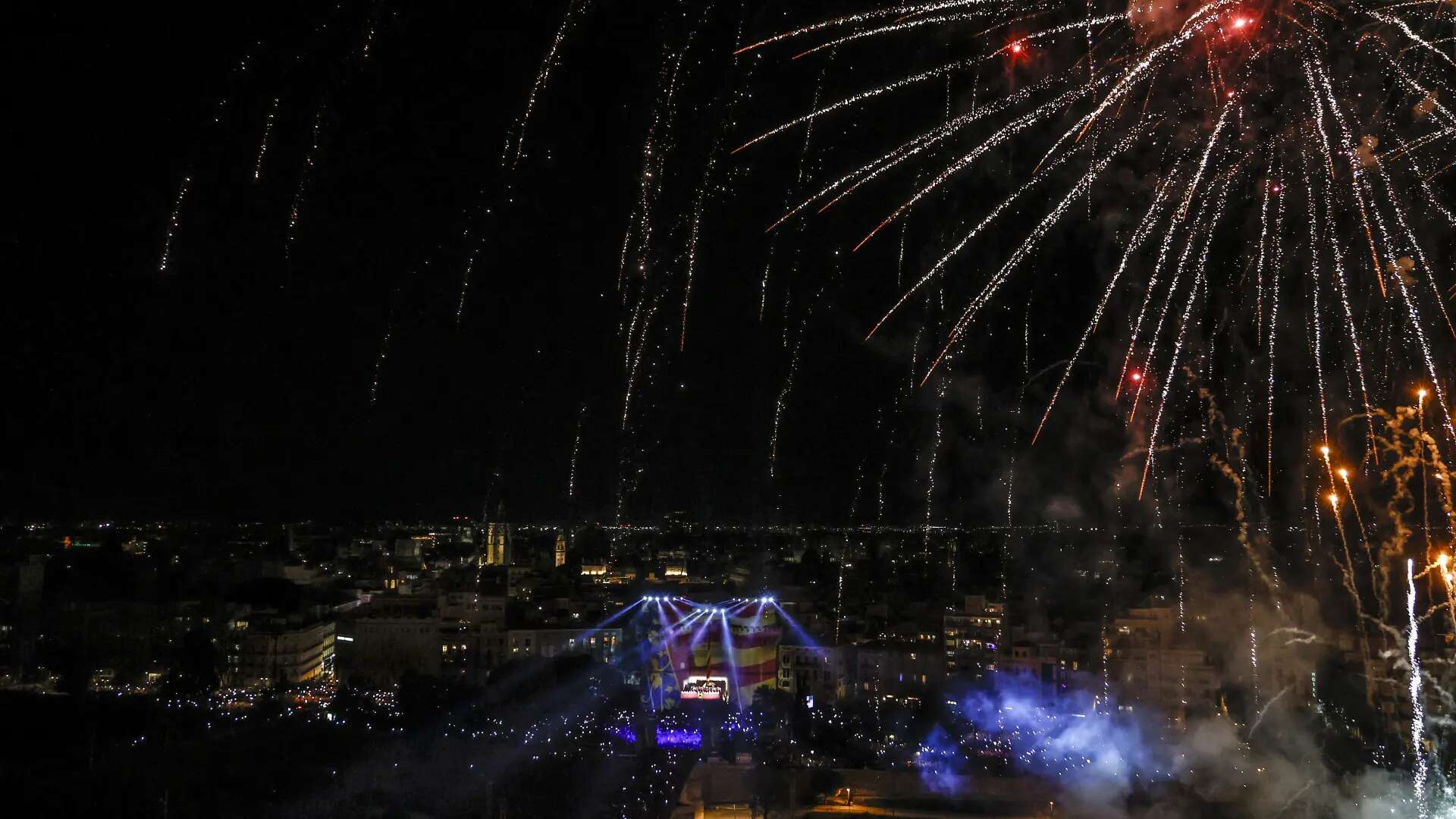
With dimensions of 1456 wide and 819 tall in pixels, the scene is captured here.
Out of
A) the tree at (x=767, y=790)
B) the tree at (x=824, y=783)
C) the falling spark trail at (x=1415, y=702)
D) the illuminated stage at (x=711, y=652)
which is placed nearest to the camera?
the falling spark trail at (x=1415, y=702)

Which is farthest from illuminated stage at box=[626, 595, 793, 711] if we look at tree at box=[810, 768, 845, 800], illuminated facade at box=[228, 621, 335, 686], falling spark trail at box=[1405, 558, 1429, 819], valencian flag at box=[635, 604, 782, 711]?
falling spark trail at box=[1405, 558, 1429, 819]

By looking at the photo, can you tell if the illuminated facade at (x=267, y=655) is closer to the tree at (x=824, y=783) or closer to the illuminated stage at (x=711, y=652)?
the illuminated stage at (x=711, y=652)

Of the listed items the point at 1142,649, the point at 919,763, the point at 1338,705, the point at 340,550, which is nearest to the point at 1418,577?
the point at 1338,705

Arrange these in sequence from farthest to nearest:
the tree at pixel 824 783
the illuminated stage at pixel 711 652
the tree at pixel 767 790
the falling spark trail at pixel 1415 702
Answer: the illuminated stage at pixel 711 652 → the tree at pixel 824 783 → the tree at pixel 767 790 → the falling spark trail at pixel 1415 702

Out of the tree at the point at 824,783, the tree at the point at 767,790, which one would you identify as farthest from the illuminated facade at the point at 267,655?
the tree at the point at 824,783

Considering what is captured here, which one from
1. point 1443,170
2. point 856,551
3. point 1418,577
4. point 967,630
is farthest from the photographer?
point 856,551

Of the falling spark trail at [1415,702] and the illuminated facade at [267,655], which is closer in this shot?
the falling spark trail at [1415,702]

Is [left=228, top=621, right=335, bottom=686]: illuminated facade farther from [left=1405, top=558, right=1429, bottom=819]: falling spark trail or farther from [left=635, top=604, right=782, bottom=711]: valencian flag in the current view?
[left=1405, top=558, right=1429, bottom=819]: falling spark trail

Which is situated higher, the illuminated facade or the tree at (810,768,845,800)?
the tree at (810,768,845,800)

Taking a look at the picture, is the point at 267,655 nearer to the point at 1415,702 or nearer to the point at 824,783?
the point at 824,783

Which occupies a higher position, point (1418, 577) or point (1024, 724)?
point (1418, 577)

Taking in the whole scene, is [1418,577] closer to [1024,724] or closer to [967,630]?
[1024,724]
